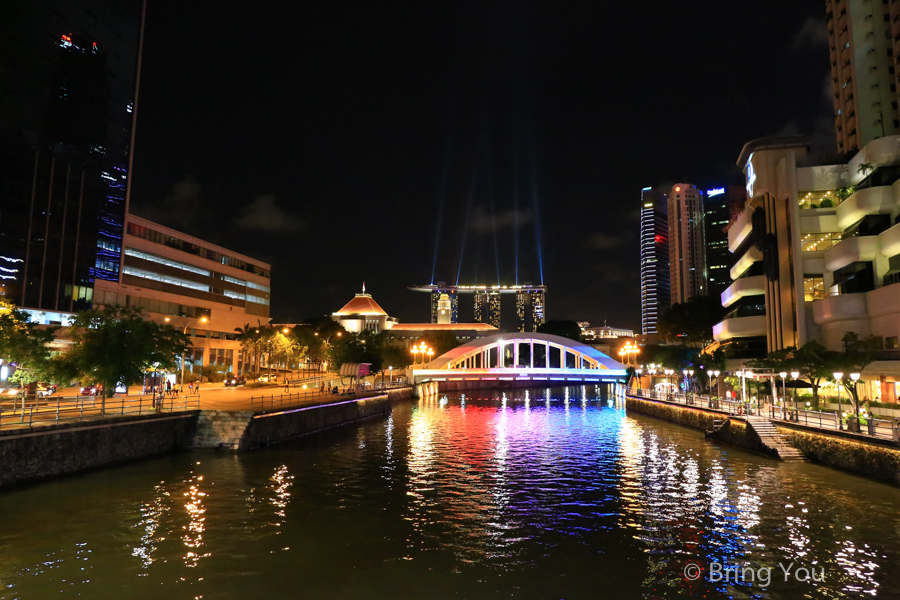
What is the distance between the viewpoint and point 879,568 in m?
16.2

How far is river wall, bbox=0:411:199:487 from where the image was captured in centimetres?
2434

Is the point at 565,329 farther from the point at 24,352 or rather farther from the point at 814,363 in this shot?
the point at 24,352

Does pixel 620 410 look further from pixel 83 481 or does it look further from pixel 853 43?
pixel 83 481

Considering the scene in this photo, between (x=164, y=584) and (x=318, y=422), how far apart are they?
33179 millimetres

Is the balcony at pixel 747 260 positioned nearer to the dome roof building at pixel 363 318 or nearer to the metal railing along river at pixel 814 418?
the metal railing along river at pixel 814 418

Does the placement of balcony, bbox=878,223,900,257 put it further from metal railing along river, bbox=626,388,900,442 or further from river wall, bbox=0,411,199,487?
river wall, bbox=0,411,199,487

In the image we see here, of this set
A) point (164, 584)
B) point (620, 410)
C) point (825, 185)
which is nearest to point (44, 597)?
point (164, 584)

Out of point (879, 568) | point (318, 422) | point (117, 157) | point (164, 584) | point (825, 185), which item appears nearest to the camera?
point (164, 584)

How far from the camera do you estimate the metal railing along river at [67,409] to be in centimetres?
2700

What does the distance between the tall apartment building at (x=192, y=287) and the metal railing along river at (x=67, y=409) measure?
31131 millimetres

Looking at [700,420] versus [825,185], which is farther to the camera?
[825,185]

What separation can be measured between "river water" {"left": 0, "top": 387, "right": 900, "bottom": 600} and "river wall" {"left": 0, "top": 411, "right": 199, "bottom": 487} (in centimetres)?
102

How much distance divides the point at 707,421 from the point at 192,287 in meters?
72.5

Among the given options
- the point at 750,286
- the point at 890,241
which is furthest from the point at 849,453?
the point at 750,286
